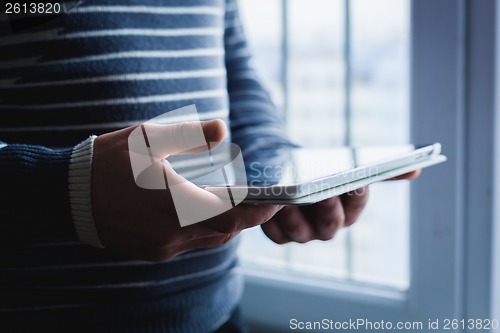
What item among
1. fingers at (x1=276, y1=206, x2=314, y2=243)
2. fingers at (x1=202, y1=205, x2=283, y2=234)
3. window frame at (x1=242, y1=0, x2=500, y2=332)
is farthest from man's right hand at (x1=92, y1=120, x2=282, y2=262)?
window frame at (x1=242, y1=0, x2=500, y2=332)

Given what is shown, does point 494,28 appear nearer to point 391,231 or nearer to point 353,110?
point 353,110

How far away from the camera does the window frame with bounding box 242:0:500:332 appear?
0.73 m

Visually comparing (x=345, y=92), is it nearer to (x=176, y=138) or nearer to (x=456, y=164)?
(x=456, y=164)

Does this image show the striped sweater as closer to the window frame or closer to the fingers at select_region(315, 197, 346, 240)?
the fingers at select_region(315, 197, 346, 240)

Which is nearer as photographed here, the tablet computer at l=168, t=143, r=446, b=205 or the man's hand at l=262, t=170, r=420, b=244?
the tablet computer at l=168, t=143, r=446, b=205

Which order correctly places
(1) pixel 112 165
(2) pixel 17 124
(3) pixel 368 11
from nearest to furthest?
(1) pixel 112 165
(2) pixel 17 124
(3) pixel 368 11

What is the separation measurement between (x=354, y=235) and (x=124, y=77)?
1.83 ft

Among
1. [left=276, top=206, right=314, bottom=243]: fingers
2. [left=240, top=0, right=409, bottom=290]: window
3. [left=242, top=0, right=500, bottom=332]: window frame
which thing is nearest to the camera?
[left=276, top=206, right=314, bottom=243]: fingers

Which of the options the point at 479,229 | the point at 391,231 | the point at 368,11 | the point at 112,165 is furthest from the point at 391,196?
the point at 112,165

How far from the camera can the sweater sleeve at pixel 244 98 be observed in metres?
0.75

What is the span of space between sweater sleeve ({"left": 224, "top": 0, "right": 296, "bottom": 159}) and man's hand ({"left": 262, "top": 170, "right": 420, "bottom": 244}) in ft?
0.54

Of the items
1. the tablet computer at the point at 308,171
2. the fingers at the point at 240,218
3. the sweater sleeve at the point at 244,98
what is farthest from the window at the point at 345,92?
the fingers at the point at 240,218

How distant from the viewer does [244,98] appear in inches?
31.6

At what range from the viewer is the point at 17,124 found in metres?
0.60
